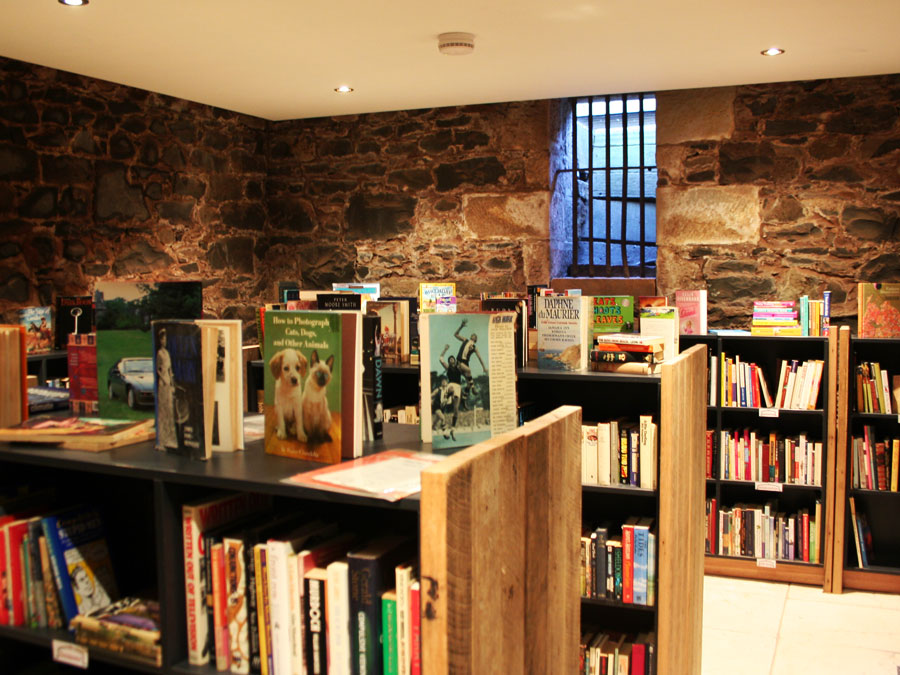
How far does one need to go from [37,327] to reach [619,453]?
2955 millimetres

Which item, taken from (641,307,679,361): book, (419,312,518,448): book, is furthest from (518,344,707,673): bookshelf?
(419,312,518,448): book

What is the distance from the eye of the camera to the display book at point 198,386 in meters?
1.58

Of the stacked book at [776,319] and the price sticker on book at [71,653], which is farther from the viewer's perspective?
the stacked book at [776,319]

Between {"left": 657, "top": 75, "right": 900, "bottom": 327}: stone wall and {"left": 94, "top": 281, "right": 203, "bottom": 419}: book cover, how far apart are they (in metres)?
4.10

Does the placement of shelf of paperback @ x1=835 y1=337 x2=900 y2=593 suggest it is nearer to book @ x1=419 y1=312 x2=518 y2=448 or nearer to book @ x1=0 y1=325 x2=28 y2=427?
book @ x1=419 y1=312 x2=518 y2=448

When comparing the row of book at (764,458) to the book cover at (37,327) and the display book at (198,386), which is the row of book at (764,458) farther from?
the book cover at (37,327)

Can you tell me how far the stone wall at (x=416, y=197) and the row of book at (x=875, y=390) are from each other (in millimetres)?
2210

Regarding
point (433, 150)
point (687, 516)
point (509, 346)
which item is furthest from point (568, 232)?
point (509, 346)

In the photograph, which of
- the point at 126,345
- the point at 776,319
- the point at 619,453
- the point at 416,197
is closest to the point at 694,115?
the point at 776,319

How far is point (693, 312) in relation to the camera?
4480 mm

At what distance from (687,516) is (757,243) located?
10.3 feet

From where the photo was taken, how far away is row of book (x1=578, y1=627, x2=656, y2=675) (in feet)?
8.94

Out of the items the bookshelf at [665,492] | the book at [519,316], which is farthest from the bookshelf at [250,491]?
the book at [519,316]

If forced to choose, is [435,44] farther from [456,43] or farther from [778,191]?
[778,191]
